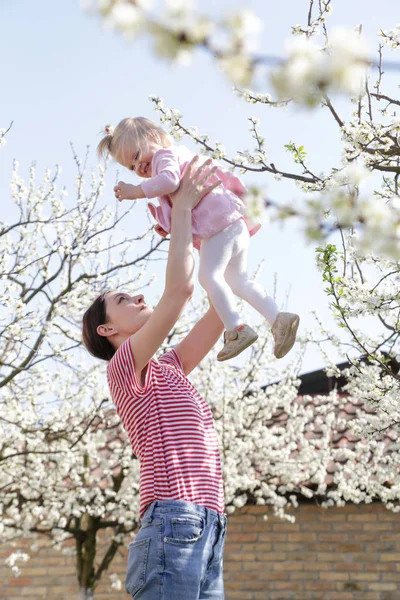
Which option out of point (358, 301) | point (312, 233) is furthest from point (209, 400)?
point (312, 233)

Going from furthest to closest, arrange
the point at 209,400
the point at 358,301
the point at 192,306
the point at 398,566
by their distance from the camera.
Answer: the point at 192,306
the point at 209,400
the point at 398,566
the point at 358,301

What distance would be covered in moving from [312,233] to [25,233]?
6.13 m

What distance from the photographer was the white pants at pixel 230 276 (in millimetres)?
2543

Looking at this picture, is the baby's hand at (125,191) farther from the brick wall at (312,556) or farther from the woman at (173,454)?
the brick wall at (312,556)

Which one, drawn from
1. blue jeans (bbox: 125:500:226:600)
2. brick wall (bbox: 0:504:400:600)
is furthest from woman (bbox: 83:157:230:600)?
brick wall (bbox: 0:504:400:600)

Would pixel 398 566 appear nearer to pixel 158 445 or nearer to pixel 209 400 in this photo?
pixel 209 400

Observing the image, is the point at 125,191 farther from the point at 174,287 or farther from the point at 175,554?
the point at 175,554

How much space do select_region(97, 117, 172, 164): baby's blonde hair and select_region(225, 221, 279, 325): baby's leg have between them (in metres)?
0.42

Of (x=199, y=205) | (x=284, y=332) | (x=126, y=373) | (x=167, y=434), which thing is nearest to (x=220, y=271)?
(x=199, y=205)

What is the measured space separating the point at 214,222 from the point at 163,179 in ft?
0.82

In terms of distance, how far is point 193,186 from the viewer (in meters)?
2.47

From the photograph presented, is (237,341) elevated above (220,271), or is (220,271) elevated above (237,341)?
(220,271)

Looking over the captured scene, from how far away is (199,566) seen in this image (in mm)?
2170

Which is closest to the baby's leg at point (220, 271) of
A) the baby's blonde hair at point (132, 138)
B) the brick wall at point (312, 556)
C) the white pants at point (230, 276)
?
the white pants at point (230, 276)
